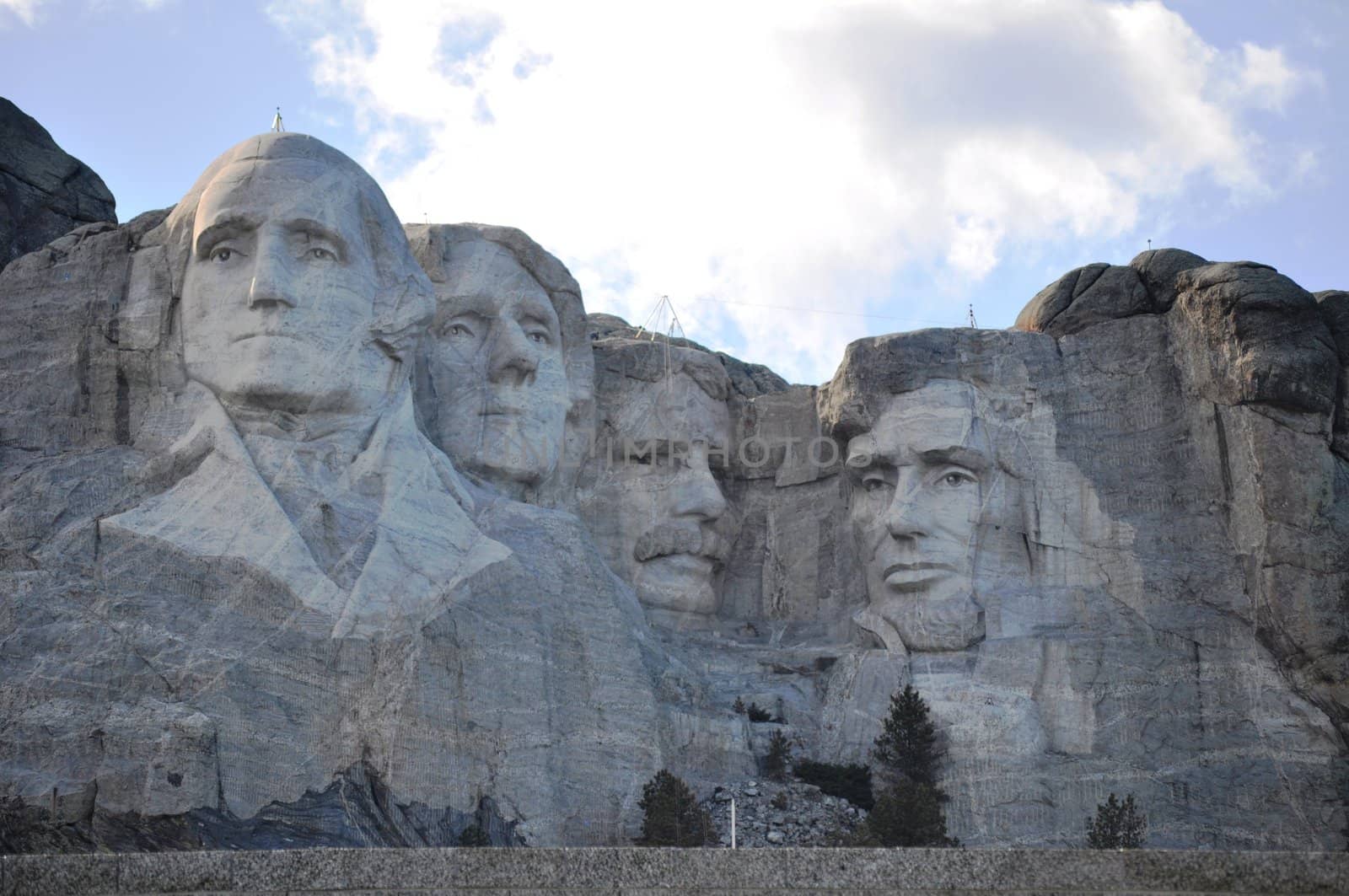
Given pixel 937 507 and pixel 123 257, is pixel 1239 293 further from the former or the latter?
pixel 123 257

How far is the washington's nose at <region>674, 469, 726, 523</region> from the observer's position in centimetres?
2266

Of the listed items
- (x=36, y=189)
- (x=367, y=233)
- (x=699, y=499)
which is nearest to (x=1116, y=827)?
(x=699, y=499)

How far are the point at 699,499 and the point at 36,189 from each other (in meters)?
8.32

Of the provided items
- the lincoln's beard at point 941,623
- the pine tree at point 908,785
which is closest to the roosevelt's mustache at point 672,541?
the lincoln's beard at point 941,623

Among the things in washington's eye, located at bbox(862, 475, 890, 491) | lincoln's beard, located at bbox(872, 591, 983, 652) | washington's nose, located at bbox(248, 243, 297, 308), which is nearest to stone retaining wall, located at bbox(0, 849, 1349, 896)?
washington's nose, located at bbox(248, 243, 297, 308)

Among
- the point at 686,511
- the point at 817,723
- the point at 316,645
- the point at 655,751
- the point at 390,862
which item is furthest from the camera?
the point at 686,511

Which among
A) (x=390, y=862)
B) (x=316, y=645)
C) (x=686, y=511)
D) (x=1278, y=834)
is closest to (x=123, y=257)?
(x=316, y=645)

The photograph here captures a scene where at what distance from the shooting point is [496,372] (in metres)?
21.7

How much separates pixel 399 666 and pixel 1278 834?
7.86 metres

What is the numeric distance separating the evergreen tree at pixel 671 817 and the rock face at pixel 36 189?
32.8 ft

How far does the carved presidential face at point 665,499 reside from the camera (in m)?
22.5

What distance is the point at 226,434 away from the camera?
19.0 m

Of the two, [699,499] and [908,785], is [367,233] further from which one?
[908,785]

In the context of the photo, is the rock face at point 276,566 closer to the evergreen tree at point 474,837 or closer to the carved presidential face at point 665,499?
the evergreen tree at point 474,837
